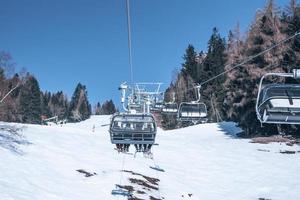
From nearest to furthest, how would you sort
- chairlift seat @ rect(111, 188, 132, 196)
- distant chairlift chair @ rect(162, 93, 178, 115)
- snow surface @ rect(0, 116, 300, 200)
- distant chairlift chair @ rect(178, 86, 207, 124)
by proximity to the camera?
snow surface @ rect(0, 116, 300, 200)
chairlift seat @ rect(111, 188, 132, 196)
distant chairlift chair @ rect(178, 86, 207, 124)
distant chairlift chair @ rect(162, 93, 178, 115)

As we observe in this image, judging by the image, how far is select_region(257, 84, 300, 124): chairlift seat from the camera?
11.8 metres

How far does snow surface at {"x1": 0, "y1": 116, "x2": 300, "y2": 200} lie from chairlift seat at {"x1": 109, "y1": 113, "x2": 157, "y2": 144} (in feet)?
14.7

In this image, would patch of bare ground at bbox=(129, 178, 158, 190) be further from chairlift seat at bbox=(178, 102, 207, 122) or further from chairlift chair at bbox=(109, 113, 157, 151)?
chairlift chair at bbox=(109, 113, 157, 151)

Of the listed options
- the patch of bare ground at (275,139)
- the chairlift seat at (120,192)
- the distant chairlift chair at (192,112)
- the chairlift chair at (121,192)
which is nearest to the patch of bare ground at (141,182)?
the chairlift chair at (121,192)

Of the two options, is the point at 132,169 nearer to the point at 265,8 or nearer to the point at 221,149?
the point at 221,149

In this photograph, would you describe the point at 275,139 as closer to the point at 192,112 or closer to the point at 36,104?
the point at 192,112

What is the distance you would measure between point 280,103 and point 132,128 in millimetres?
9039

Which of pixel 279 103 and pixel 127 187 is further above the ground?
pixel 279 103

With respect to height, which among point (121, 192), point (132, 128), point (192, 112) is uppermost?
point (192, 112)

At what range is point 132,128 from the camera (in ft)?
65.5

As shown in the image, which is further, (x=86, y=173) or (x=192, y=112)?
(x=86, y=173)

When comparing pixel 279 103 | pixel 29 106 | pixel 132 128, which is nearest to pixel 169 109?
pixel 132 128

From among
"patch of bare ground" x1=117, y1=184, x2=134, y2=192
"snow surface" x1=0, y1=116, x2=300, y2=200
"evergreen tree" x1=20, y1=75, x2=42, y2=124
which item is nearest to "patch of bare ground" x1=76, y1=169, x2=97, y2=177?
"snow surface" x1=0, y1=116, x2=300, y2=200

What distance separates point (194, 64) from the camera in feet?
334
